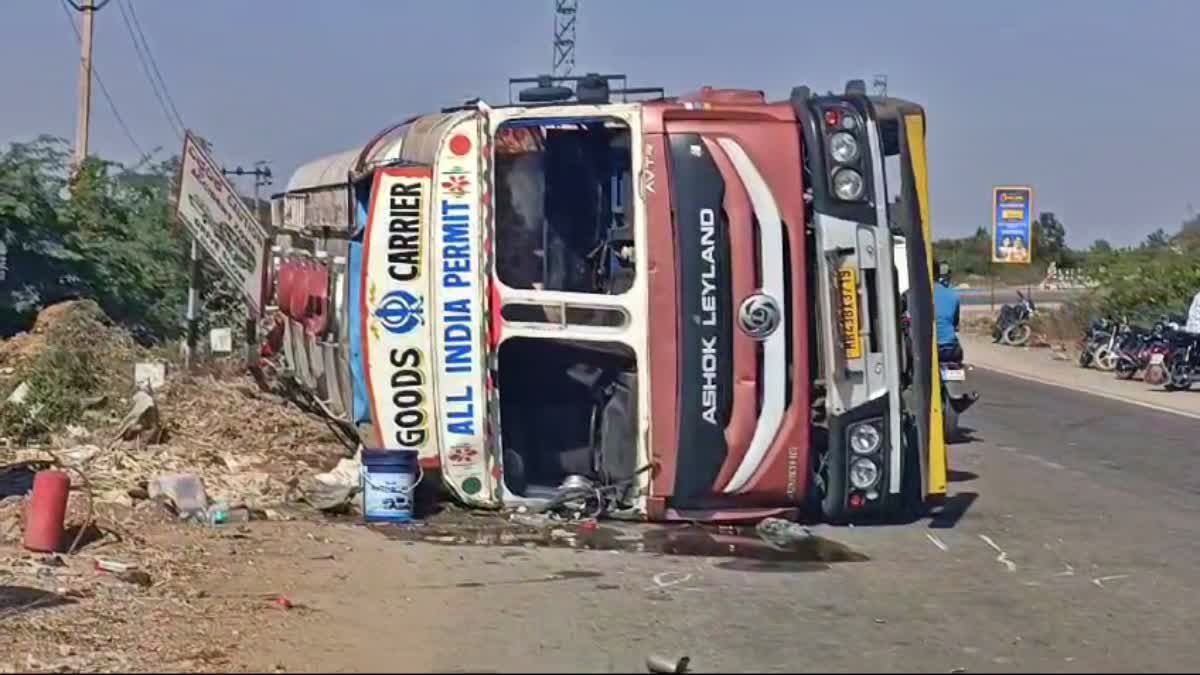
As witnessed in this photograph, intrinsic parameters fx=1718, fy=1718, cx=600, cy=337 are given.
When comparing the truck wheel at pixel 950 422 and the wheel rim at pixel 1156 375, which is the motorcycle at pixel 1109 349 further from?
the truck wheel at pixel 950 422

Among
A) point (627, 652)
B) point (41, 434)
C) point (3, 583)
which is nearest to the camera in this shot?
point (627, 652)

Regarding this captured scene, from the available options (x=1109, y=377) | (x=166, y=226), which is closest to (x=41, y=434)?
(x=166, y=226)

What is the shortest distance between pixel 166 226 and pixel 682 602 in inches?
647

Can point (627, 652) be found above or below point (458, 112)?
below

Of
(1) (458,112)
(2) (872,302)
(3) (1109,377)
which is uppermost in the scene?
(1) (458,112)

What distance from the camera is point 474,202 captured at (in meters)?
10.6

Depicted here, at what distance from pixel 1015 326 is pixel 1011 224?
457cm

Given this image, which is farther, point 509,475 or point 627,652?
point 509,475

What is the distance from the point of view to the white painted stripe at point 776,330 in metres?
10.5

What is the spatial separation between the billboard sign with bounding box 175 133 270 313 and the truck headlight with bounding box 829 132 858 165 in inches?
231

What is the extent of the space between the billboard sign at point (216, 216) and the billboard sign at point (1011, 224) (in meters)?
30.4

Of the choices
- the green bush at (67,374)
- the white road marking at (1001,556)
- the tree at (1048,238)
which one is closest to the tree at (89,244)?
the green bush at (67,374)

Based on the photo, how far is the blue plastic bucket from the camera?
10469 mm

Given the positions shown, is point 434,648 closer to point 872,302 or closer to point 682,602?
point 682,602
